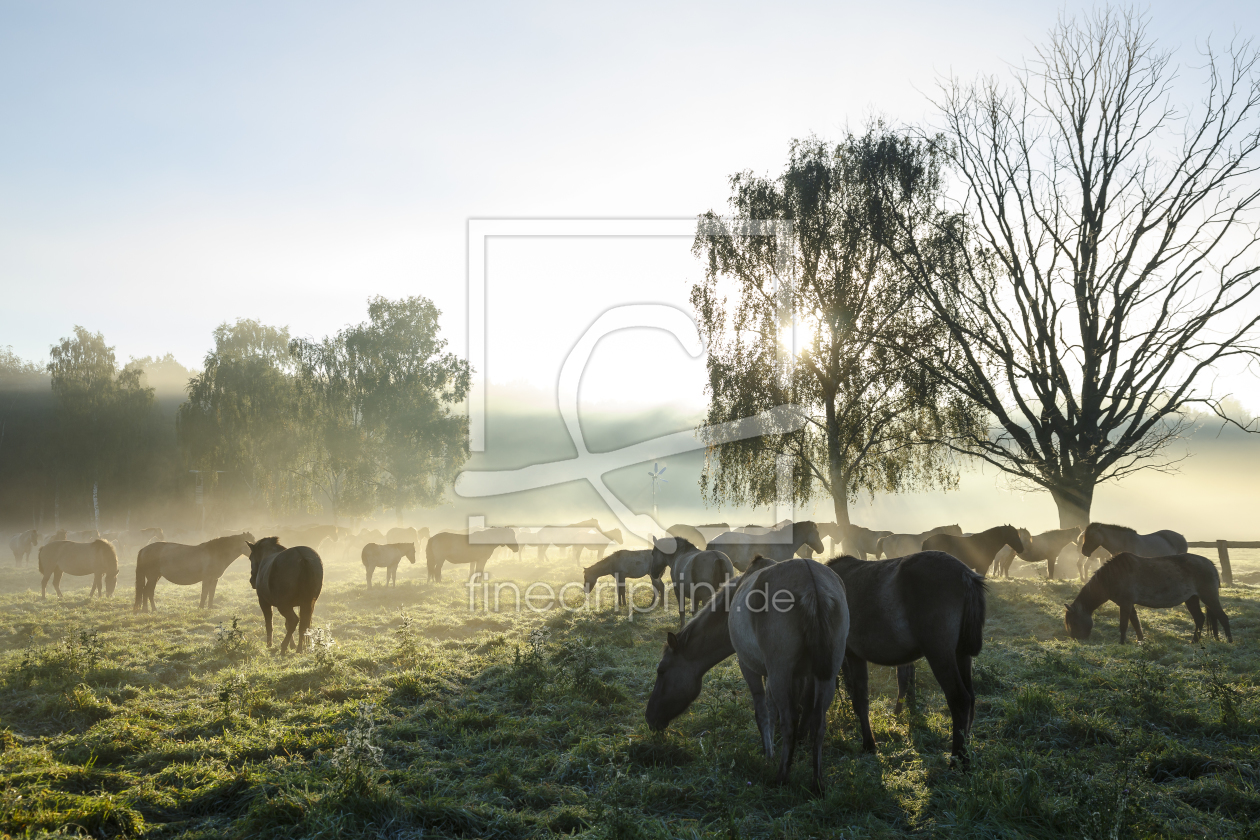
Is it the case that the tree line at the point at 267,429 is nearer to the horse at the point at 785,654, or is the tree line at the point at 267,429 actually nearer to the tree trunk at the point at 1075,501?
the tree trunk at the point at 1075,501

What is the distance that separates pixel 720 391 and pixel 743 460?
2.55m

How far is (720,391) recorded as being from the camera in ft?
69.4

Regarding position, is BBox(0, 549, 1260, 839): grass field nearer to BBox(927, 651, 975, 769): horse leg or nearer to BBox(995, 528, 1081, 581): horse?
BBox(927, 651, 975, 769): horse leg

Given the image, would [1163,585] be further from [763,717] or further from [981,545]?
[763,717]

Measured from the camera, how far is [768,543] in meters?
19.0

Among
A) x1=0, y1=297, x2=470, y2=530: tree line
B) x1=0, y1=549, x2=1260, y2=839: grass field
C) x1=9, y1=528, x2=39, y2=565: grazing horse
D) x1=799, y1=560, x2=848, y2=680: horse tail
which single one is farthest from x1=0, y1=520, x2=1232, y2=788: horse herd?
x1=0, y1=297, x2=470, y2=530: tree line

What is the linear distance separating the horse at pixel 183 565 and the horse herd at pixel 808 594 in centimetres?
3

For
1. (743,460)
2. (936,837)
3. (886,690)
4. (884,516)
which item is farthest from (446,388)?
(884,516)

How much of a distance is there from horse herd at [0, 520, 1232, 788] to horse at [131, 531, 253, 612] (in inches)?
1.3

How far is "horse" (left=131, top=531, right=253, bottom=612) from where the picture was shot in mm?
15633

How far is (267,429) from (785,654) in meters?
41.8

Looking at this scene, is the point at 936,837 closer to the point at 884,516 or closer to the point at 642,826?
the point at 642,826

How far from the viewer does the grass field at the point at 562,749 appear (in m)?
4.54

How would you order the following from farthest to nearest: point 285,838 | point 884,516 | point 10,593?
point 884,516 < point 10,593 < point 285,838
